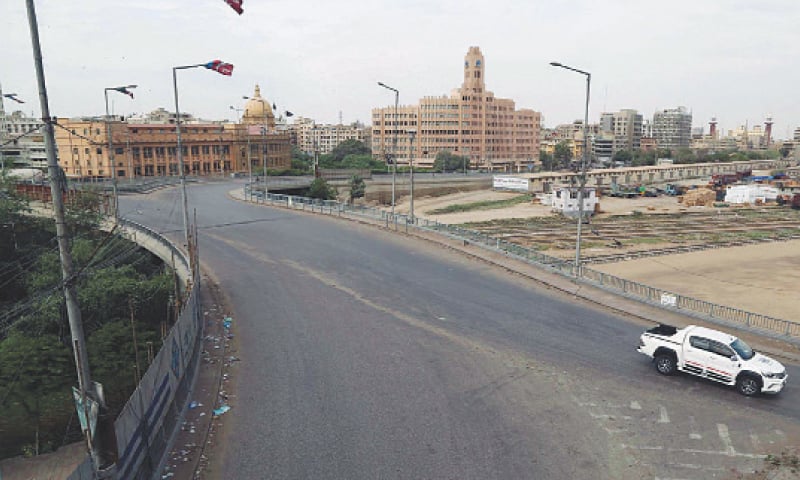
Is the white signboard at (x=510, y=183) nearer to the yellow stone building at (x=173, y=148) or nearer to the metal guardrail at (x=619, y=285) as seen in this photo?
the yellow stone building at (x=173, y=148)

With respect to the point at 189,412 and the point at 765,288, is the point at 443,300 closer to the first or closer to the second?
the point at 189,412

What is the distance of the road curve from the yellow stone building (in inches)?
2749

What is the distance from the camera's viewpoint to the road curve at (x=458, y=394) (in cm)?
1195

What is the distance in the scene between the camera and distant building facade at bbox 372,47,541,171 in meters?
168

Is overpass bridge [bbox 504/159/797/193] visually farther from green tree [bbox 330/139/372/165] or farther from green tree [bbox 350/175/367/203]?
green tree [bbox 330/139/372/165]

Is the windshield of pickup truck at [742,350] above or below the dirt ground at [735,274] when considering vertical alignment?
above

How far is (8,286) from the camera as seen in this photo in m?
38.9

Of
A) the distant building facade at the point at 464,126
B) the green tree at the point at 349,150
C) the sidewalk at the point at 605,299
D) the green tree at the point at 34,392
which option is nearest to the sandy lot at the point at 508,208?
the sidewalk at the point at 605,299

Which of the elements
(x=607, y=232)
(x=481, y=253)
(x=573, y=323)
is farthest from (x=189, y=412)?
(x=607, y=232)

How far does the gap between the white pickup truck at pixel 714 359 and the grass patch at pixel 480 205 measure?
60.8 m

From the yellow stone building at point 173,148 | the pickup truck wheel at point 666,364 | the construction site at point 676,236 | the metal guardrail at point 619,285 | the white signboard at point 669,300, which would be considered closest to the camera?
the pickup truck wheel at point 666,364

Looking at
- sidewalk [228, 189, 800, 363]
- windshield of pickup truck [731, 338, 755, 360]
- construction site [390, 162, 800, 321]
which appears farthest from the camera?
construction site [390, 162, 800, 321]

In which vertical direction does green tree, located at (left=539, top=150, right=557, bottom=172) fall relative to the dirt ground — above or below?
above

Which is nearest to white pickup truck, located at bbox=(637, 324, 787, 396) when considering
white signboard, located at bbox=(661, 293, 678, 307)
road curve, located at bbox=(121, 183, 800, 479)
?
road curve, located at bbox=(121, 183, 800, 479)
